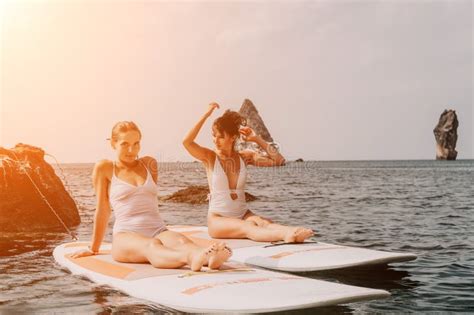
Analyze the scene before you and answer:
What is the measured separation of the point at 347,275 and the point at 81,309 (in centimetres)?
403

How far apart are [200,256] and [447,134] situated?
566 ft

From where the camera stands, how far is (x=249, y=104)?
5940 inches

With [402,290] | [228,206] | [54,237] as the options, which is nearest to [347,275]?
[402,290]

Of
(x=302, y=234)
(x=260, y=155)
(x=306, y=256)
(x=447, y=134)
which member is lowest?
(x=306, y=256)

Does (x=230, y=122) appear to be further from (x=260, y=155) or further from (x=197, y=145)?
(x=260, y=155)

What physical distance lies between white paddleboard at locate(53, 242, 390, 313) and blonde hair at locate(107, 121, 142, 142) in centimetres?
176

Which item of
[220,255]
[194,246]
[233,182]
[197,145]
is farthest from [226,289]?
[233,182]

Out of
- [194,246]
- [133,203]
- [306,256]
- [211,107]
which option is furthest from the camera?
[306,256]

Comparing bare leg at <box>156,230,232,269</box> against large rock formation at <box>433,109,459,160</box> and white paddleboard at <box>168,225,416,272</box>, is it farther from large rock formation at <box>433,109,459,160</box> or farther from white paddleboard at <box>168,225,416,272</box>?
large rock formation at <box>433,109,459,160</box>

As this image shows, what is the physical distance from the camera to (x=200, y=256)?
21.2 ft

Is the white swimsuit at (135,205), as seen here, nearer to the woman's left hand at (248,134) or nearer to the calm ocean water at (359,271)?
the calm ocean water at (359,271)

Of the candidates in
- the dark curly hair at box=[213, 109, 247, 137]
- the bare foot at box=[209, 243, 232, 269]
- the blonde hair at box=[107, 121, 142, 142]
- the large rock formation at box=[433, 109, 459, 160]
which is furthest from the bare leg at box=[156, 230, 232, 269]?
the large rock formation at box=[433, 109, 459, 160]

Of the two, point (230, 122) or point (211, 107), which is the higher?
point (211, 107)

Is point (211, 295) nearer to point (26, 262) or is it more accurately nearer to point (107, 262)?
point (107, 262)
